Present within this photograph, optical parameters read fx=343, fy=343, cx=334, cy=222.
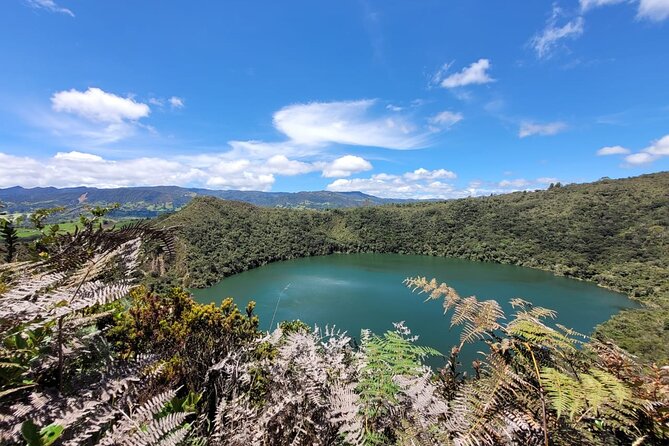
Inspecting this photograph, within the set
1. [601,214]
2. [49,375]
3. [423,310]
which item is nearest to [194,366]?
[49,375]

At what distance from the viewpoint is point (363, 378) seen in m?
1.37

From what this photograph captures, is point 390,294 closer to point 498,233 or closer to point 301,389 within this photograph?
point 498,233

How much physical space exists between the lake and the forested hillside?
390 cm

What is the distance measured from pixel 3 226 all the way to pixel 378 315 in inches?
1554

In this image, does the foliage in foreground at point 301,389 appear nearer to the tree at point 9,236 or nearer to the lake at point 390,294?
the tree at point 9,236

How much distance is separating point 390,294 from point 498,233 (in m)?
44.9

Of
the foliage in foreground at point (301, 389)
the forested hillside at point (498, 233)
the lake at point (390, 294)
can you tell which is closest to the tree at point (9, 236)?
the foliage in foreground at point (301, 389)

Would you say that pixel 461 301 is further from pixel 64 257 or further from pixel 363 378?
pixel 64 257

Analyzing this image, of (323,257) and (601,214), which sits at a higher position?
(601,214)

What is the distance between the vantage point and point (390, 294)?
159 feet

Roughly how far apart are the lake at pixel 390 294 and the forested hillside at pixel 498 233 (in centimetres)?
390

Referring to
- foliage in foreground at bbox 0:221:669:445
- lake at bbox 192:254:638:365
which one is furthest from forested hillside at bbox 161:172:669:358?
foliage in foreground at bbox 0:221:669:445

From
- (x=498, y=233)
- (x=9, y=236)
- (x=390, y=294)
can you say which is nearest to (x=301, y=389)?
(x=9, y=236)

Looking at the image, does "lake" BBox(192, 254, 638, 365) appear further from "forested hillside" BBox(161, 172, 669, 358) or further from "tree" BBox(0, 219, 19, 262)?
"tree" BBox(0, 219, 19, 262)
